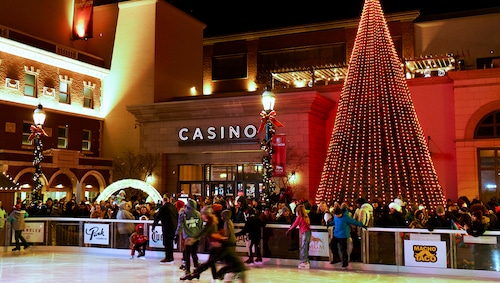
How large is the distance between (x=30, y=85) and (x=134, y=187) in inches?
590

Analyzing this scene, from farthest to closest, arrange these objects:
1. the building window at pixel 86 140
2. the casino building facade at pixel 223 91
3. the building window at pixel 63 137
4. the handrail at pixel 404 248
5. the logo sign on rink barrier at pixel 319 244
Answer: the building window at pixel 86 140, the building window at pixel 63 137, the casino building facade at pixel 223 91, the logo sign on rink barrier at pixel 319 244, the handrail at pixel 404 248

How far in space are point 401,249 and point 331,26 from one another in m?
30.6

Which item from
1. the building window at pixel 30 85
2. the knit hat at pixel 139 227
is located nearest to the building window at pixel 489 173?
the knit hat at pixel 139 227

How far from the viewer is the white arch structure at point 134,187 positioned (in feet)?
72.7

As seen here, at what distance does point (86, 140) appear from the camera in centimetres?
3741

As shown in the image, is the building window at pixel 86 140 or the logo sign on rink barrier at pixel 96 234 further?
the building window at pixel 86 140

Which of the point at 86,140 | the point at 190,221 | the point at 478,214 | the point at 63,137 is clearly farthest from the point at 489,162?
the point at 63,137

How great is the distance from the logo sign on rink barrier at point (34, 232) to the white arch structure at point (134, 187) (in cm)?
344

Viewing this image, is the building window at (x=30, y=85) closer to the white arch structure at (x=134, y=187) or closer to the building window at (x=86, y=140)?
the building window at (x=86, y=140)

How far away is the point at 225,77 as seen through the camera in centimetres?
4509

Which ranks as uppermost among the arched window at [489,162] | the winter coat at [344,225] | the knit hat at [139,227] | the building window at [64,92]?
the building window at [64,92]

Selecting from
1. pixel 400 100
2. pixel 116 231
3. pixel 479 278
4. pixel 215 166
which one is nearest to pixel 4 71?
pixel 215 166

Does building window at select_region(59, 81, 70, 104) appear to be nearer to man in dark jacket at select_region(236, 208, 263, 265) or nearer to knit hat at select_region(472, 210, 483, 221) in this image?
man in dark jacket at select_region(236, 208, 263, 265)

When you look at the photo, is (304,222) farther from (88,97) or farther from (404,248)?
(88,97)
